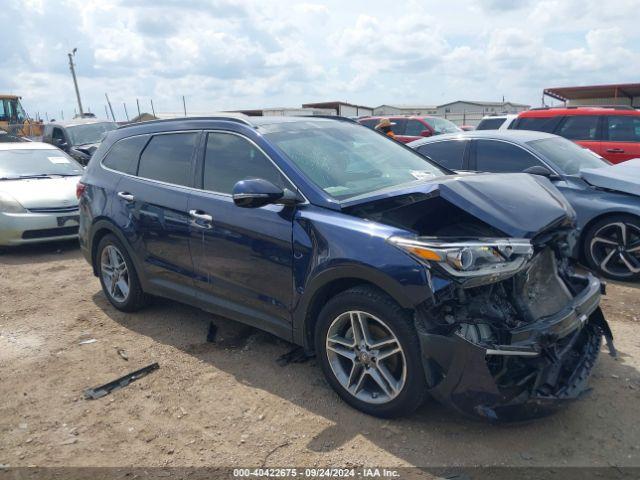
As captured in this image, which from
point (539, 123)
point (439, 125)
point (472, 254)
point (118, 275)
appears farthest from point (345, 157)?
point (439, 125)

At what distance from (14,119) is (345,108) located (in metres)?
19.6

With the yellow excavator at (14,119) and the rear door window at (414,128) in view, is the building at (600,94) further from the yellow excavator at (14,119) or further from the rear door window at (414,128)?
the yellow excavator at (14,119)

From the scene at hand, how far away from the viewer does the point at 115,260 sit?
5070mm

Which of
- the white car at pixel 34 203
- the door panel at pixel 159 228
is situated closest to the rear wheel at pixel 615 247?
the door panel at pixel 159 228

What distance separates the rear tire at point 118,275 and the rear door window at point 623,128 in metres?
7.79

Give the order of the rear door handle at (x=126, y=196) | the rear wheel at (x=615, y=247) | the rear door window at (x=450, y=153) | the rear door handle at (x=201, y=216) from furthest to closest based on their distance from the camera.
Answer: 1. the rear door window at (x=450, y=153)
2. the rear wheel at (x=615, y=247)
3. the rear door handle at (x=126, y=196)
4. the rear door handle at (x=201, y=216)

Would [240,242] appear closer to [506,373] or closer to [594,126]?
[506,373]

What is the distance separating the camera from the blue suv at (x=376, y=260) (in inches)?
108

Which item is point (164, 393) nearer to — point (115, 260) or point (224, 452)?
point (224, 452)

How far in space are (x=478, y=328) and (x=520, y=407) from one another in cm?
44

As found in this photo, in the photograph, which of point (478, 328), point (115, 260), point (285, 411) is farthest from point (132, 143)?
point (478, 328)

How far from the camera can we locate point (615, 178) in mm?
5492

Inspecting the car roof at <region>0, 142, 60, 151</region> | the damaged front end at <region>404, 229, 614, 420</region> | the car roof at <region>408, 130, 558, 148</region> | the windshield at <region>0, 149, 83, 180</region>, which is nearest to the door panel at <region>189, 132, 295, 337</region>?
the damaged front end at <region>404, 229, 614, 420</region>

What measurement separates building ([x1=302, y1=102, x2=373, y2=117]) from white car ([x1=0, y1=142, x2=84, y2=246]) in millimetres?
23293
